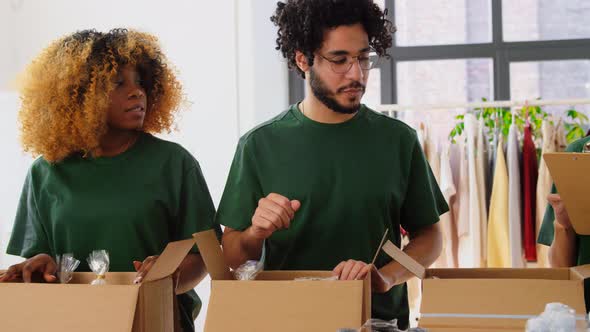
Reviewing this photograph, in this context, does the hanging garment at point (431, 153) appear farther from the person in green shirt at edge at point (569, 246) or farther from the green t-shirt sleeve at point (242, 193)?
the green t-shirt sleeve at point (242, 193)

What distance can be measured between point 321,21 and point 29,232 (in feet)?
2.78

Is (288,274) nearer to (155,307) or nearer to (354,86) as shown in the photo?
(155,307)

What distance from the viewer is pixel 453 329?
1300 millimetres

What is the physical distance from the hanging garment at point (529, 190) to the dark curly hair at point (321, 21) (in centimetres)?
154

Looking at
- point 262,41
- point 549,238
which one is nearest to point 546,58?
point 262,41

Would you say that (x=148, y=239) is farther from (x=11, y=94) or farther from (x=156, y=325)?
(x=11, y=94)

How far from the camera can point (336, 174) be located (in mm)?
1826

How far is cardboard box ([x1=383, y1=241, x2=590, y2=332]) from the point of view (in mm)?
1313

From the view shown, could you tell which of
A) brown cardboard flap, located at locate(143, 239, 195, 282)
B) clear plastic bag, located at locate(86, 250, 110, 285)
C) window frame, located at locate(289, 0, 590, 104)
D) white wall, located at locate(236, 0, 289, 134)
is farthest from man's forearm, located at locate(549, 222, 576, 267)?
window frame, located at locate(289, 0, 590, 104)

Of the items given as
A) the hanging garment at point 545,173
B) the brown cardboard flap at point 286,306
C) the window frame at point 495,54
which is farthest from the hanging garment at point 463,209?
the brown cardboard flap at point 286,306

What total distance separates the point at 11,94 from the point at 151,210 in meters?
1.79

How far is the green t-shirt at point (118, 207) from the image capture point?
182 cm

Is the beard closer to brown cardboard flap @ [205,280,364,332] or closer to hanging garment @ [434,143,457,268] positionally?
brown cardboard flap @ [205,280,364,332]

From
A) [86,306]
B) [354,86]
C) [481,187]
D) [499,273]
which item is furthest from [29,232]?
[481,187]
